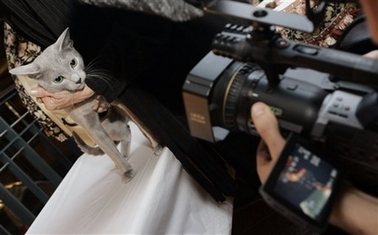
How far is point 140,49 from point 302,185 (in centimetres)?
41

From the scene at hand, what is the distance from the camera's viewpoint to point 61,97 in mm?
807

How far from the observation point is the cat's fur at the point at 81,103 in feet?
2.53

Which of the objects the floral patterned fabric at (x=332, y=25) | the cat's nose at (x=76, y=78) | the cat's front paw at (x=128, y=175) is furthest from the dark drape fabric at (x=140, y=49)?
the floral patterned fabric at (x=332, y=25)

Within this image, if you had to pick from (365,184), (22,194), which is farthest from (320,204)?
(22,194)

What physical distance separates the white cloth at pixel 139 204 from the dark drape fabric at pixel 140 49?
0.07 metres

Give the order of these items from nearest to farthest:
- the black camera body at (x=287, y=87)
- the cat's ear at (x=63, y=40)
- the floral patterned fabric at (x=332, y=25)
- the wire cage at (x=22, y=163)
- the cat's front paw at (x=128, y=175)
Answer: the black camera body at (x=287, y=87) < the cat's ear at (x=63, y=40) < the cat's front paw at (x=128, y=175) < the floral patterned fabric at (x=332, y=25) < the wire cage at (x=22, y=163)

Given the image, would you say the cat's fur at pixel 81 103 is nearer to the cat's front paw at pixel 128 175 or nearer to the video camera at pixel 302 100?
the cat's front paw at pixel 128 175

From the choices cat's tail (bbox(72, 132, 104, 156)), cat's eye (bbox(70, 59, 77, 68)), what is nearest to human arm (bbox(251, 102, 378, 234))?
cat's eye (bbox(70, 59, 77, 68))

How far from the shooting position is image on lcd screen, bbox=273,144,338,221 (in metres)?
0.48

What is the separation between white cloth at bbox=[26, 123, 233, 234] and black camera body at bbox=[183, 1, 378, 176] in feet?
0.96

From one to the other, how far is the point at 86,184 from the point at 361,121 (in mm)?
784

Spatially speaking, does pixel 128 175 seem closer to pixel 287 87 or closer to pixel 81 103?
pixel 81 103

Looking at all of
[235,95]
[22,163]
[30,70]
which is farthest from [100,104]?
[22,163]

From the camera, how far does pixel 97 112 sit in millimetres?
874
